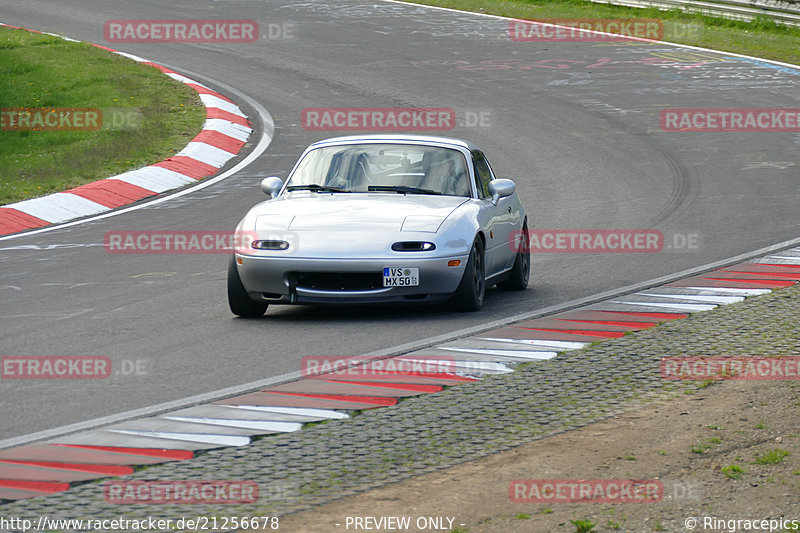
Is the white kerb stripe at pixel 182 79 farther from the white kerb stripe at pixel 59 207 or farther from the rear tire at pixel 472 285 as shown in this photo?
the rear tire at pixel 472 285

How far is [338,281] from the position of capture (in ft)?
29.8

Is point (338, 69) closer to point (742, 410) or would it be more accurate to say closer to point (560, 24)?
point (560, 24)

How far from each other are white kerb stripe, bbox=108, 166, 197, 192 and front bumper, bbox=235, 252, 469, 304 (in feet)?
22.9

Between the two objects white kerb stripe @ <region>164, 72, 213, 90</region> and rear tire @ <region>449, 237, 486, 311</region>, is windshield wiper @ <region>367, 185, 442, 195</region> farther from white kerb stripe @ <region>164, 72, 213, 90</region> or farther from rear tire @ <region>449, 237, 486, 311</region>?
white kerb stripe @ <region>164, 72, 213, 90</region>

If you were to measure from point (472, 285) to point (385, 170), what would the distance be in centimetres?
148

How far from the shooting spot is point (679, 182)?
16156 millimetres

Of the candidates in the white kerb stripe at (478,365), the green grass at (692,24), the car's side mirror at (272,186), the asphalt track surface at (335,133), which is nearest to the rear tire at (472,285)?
the asphalt track surface at (335,133)

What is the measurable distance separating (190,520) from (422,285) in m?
4.40

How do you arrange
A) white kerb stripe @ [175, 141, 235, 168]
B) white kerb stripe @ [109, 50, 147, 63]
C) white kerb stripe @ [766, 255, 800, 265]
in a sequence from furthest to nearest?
white kerb stripe @ [109, 50, 147, 63] → white kerb stripe @ [175, 141, 235, 168] → white kerb stripe @ [766, 255, 800, 265]

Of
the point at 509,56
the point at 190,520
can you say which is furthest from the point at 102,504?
the point at 509,56

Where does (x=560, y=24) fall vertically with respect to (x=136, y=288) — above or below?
above

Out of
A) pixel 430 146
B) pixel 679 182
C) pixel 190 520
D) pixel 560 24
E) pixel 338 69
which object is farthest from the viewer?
pixel 560 24

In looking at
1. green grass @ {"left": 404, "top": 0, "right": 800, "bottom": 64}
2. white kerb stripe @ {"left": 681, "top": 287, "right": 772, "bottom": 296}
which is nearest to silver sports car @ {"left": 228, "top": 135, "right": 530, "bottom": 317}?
white kerb stripe @ {"left": 681, "top": 287, "right": 772, "bottom": 296}

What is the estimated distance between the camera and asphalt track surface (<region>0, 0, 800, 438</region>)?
8.28 metres
